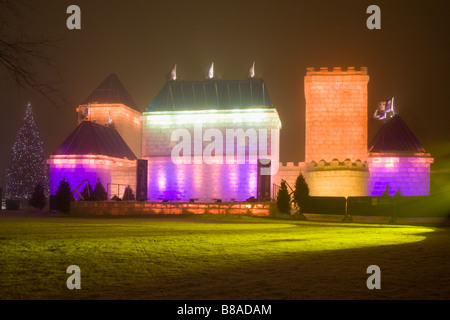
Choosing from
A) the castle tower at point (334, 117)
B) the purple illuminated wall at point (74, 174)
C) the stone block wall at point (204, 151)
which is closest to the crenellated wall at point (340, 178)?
the castle tower at point (334, 117)

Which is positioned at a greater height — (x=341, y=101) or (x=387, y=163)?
(x=341, y=101)

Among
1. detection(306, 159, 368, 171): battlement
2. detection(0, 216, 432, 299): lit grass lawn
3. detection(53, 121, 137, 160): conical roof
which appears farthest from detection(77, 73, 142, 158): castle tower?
detection(0, 216, 432, 299): lit grass lawn

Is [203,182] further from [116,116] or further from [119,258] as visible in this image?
[119,258]

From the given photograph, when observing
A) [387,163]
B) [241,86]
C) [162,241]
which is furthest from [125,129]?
[162,241]

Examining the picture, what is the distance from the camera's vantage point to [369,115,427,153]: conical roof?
116 feet

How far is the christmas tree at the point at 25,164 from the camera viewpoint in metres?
58.0

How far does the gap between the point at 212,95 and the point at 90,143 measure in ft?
40.1

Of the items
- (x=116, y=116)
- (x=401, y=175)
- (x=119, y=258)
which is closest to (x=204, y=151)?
(x=116, y=116)

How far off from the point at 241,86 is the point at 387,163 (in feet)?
52.5

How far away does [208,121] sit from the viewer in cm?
4403

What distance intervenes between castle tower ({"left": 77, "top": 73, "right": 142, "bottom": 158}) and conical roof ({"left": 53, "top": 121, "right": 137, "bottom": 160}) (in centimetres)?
614

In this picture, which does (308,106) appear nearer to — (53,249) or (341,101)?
(341,101)

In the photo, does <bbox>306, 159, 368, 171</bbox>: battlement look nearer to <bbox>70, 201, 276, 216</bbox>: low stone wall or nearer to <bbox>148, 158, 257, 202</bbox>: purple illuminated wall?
<bbox>148, 158, 257, 202</bbox>: purple illuminated wall

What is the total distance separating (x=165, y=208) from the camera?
92.5ft
